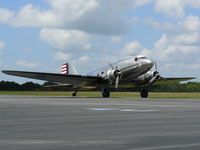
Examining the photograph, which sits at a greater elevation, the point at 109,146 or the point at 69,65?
the point at 69,65

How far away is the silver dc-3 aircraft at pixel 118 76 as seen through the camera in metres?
49.8

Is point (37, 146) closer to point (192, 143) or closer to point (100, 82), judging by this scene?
point (192, 143)

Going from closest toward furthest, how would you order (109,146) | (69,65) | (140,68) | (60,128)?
1. (109,146)
2. (60,128)
3. (140,68)
4. (69,65)

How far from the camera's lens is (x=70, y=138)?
1038 cm

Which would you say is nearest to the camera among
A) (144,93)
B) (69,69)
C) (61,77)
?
(61,77)

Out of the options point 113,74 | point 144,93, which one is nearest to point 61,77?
point 113,74

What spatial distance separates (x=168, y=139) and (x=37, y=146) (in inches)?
122

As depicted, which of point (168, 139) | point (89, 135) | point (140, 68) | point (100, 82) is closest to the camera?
point (168, 139)

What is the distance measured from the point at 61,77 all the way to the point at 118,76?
271 inches

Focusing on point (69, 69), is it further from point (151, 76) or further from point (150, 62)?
point (150, 62)

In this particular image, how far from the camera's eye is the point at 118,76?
50250 millimetres

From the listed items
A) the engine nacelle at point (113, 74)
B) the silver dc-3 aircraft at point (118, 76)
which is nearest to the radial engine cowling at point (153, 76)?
the silver dc-3 aircraft at point (118, 76)

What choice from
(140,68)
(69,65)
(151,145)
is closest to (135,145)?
(151,145)

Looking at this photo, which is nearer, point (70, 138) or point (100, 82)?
point (70, 138)
